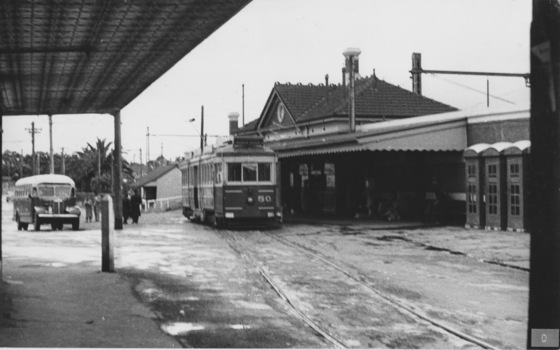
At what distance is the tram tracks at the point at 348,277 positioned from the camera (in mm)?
6703

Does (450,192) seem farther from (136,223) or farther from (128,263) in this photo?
(128,263)

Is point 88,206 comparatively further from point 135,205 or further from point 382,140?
point 135,205

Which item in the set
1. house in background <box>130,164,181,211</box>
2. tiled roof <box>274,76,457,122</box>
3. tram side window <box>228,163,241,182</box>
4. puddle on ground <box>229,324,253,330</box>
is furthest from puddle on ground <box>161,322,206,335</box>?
house in background <box>130,164,181,211</box>

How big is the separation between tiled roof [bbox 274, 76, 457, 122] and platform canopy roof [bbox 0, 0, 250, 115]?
4267mm

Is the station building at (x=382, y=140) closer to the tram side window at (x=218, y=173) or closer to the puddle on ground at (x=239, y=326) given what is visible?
the tram side window at (x=218, y=173)

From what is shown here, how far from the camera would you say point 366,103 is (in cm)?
1825

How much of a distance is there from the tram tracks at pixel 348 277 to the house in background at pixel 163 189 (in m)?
10.1

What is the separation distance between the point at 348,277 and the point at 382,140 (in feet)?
27.7

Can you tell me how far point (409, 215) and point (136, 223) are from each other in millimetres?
8382

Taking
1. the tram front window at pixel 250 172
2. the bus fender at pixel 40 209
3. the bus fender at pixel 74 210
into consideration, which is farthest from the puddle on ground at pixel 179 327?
the tram front window at pixel 250 172

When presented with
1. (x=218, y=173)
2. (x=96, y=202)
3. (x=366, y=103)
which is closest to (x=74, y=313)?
(x=96, y=202)

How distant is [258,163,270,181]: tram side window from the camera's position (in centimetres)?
2091

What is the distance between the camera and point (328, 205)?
84.1 feet

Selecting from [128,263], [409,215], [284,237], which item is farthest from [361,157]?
[128,263]
